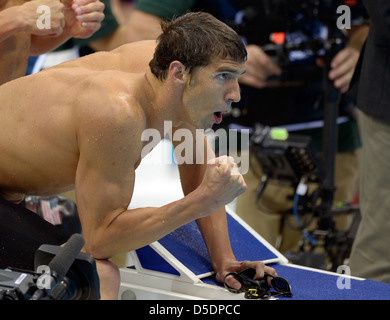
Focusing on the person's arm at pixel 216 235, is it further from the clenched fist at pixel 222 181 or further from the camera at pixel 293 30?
the camera at pixel 293 30

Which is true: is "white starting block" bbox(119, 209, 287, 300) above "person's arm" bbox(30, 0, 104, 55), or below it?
below

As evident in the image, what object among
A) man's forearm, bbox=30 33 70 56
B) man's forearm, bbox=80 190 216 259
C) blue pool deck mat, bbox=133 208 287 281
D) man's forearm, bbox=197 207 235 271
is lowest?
blue pool deck mat, bbox=133 208 287 281

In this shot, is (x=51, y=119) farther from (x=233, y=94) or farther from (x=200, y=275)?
(x=200, y=275)

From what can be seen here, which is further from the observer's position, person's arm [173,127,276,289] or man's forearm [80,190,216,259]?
person's arm [173,127,276,289]

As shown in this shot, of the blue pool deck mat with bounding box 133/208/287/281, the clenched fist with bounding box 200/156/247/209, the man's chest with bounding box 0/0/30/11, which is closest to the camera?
the clenched fist with bounding box 200/156/247/209

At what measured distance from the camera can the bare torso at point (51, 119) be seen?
87.3 inches

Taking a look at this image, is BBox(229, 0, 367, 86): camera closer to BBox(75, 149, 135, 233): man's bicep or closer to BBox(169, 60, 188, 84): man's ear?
BBox(169, 60, 188, 84): man's ear

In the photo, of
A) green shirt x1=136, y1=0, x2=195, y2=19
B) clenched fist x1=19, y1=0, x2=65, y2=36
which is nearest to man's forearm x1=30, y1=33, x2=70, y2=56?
clenched fist x1=19, y1=0, x2=65, y2=36

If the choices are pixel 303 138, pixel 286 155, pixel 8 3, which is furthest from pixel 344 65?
pixel 8 3

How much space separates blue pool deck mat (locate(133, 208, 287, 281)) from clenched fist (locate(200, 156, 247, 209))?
41 cm

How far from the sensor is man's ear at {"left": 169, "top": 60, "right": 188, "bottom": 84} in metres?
2.17

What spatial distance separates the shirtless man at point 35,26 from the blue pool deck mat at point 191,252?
0.84 m
